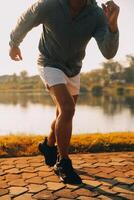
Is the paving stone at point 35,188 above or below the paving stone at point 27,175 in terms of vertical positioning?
below

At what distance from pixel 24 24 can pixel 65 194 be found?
1954mm

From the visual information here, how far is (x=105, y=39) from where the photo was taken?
13.3 ft

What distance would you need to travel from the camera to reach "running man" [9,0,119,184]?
4070mm

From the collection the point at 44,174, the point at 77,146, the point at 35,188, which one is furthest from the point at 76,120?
the point at 35,188

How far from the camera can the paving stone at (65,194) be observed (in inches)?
142

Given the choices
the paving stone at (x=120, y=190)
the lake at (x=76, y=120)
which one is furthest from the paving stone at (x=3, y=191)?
the lake at (x=76, y=120)

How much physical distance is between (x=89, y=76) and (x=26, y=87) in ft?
69.9

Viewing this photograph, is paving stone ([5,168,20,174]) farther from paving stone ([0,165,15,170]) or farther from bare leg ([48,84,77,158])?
bare leg ([48,84,77,158])

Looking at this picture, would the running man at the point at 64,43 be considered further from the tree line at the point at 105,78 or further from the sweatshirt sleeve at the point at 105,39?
the tree line at the point at 105,78

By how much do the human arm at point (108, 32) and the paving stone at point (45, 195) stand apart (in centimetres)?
158

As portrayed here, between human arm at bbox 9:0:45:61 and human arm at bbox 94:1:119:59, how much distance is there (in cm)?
68

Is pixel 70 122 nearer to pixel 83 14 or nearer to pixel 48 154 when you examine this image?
pixel 48 154

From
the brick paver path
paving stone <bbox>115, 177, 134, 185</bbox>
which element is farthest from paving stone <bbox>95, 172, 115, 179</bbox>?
paving stone <bbox>115, 177, 134, 185</bbox>

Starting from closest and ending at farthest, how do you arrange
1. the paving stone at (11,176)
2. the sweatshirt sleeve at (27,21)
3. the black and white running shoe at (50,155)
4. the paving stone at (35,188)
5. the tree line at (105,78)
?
the paving stone at (35,188) → the sweatshirt sleeve at (27,21) → the paving stone at (11,176) → the black and white running shoe at (50,155) → the tree line at (105,78)
